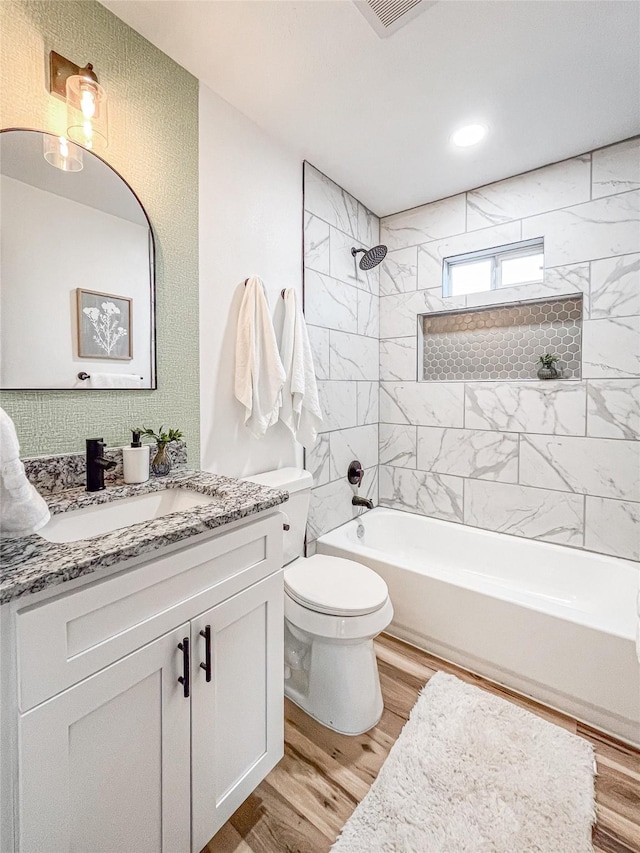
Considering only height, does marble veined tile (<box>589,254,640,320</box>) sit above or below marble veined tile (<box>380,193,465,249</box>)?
below

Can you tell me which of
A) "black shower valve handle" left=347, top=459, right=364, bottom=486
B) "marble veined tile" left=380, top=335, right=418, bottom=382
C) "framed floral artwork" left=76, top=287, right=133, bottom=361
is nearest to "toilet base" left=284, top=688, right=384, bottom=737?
"black shower valve handle" left=347, top=459, right=364, bottom=486

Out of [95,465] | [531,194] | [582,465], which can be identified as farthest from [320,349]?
[582,465]

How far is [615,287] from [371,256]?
4.20 feet

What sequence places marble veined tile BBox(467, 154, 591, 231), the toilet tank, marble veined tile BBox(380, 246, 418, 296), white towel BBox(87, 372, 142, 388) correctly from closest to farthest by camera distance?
white towel BBox(87, 372, 142, 388) < the toilet tank < marble veined tile BBox(467, 154, 591, 231) < marble veined tile BBox(380, 246, 418, 296)

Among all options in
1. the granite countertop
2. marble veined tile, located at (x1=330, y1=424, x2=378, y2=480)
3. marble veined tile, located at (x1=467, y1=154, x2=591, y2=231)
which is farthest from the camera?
marble veined tile, located at (x1=330, y1=424, x2=378, y2=480)

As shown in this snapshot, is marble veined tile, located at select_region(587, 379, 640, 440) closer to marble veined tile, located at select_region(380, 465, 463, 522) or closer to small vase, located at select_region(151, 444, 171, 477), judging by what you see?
marble veined tile, located at select_region(380, 465, 463, 522)

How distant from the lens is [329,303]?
2252mm

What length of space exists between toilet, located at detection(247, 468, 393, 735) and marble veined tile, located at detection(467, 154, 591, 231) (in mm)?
2027

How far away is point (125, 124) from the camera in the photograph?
4.30 ft

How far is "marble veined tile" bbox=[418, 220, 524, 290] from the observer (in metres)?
2.22

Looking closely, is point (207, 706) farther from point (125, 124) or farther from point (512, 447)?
point (512, 447)

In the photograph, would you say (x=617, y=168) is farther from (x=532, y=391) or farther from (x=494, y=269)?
(x=532, y=391)

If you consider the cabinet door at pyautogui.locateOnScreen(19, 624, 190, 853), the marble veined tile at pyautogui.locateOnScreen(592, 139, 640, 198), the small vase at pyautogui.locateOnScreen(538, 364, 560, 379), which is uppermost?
the marble veined tile at pyautogui.locateOnScreen(592, 139, 640, 198)

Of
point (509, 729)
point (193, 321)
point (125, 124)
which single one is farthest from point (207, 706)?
point (125, 124)
